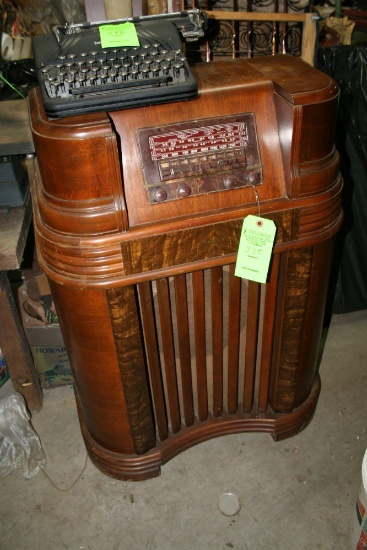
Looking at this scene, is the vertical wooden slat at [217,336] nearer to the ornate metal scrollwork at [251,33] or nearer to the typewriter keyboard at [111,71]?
the typewriter keyboard at [111,71]

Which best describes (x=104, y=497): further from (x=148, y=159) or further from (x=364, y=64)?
A: (x=364, y=64)

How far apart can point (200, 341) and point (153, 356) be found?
→ 0.49 ft

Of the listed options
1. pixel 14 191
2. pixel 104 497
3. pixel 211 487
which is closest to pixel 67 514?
pixel 104 497

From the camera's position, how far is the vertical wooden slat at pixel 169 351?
1.33 m

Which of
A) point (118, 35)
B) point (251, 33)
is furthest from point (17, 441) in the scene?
point (251, 33)

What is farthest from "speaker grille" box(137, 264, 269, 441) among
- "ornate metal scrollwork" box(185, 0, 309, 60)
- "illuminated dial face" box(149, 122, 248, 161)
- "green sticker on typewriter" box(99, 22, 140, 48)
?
"ornate metal scrollwork" box(185, 0, 309, 60)

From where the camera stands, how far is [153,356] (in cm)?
144

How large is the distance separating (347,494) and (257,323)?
2.19 feet

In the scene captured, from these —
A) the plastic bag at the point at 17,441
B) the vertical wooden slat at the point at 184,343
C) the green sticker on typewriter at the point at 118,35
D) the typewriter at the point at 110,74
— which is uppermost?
the green sticker on typewriter at the point at 118,35

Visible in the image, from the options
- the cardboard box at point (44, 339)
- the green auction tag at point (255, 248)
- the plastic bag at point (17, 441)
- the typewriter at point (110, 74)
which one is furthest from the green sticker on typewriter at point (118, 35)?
the plastic bag at point (17, 441)

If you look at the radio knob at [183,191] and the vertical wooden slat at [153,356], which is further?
the vertical wooden slat at [153,356]

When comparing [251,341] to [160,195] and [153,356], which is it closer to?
[153,356]

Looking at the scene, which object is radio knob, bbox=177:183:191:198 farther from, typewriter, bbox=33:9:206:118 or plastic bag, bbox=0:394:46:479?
plastic bag, bbox=0:394:46:479

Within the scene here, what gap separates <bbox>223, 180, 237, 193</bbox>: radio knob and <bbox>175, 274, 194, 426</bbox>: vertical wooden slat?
0.86 feet
